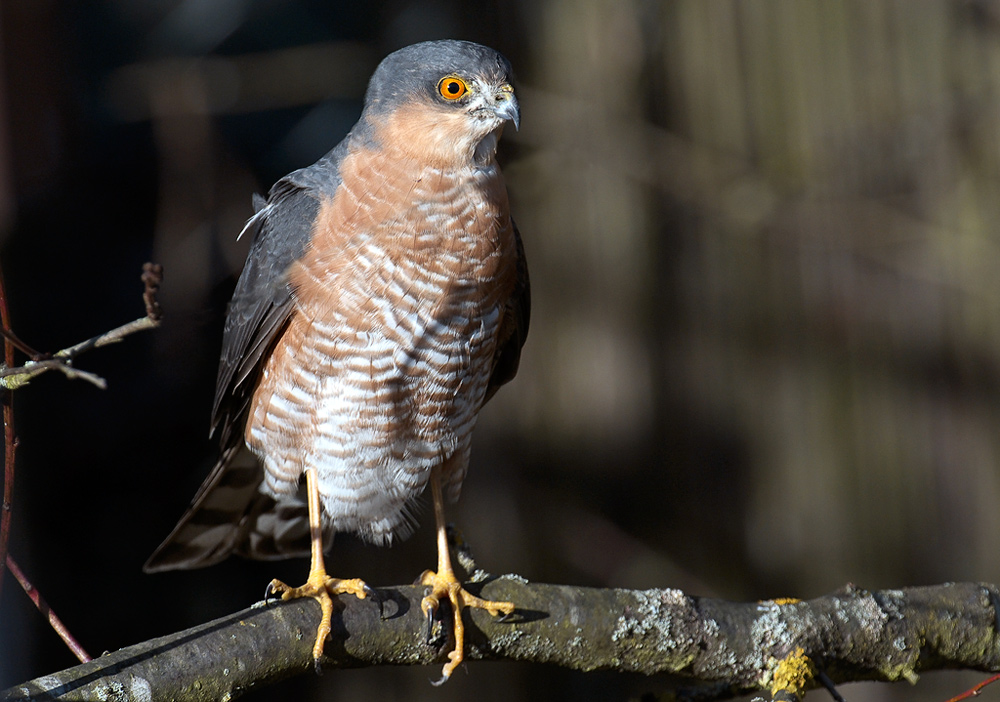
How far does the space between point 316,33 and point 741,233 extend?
2.29 metres

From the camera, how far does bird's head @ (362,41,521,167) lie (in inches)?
87.4

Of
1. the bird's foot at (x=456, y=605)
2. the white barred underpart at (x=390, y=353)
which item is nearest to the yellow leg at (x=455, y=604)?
the bird's foot at (x=456, y=605)

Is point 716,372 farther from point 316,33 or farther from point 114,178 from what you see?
point 114,178

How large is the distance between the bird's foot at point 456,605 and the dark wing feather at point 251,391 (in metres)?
0.84

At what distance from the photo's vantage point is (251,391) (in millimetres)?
2566

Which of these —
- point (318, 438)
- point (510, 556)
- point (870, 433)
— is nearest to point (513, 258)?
point (318, 438)

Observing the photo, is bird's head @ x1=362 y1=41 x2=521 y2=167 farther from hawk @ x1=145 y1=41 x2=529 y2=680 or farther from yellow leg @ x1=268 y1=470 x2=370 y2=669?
yellow leg @ x1=268 y1=470 x2=370 y2=669

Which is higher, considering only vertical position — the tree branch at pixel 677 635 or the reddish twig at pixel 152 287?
the reddish twig at pixel 152 287

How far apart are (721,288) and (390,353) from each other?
2.57 metres

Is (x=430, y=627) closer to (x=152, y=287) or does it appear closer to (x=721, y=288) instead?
(x=152, y=287)

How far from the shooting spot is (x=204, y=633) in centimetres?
169

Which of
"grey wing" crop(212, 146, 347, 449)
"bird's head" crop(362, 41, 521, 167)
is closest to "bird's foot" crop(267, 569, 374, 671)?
"grey wing" crop(212, 146, 347, 449)

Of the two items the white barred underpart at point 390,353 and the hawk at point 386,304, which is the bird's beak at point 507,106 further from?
the white barred underpart at point 390,353

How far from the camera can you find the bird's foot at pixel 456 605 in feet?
6.61
